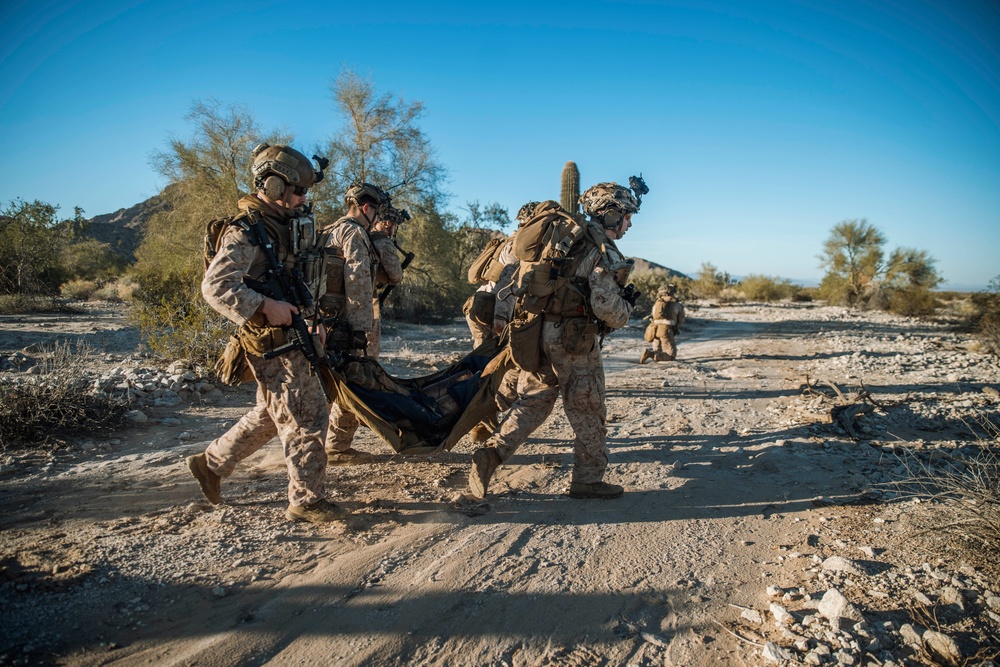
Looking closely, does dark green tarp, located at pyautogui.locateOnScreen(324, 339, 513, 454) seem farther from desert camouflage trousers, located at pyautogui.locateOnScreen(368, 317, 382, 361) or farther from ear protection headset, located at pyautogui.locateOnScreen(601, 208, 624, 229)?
ear protection headset, located at pyautogui.locateOnScreen(601, 208, 624, 229)

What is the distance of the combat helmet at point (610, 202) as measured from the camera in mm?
3809

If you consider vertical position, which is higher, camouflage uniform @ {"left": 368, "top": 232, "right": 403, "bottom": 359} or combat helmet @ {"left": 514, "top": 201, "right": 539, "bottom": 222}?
combat helmet @ {"left": 514, "top": 201, "right": 539, "bottom": 222}

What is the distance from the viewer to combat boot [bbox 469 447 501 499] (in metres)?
3.64

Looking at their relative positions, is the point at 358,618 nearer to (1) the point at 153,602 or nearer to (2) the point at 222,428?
(1) the point at 153,602

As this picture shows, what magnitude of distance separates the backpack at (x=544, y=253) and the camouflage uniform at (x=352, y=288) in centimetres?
133

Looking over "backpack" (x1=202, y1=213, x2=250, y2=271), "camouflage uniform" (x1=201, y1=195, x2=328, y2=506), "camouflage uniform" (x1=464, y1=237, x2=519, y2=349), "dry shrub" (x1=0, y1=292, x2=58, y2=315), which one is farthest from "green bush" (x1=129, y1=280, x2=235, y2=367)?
"dry shrub" (x1=0, y1=292, x2=58, y2=315)

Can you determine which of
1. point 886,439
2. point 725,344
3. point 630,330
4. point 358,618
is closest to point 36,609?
point 358,618

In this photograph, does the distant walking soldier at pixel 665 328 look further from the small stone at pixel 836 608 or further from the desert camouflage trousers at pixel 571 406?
the small stone at pixel 836 608

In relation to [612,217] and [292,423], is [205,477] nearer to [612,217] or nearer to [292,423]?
[292,423]

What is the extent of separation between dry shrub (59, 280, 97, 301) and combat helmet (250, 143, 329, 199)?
16.5 m

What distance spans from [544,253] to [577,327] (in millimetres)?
560

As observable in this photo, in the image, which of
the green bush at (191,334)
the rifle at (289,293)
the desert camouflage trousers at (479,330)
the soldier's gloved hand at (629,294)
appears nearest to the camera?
the rifle at (289,293)

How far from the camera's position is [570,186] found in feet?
34.1

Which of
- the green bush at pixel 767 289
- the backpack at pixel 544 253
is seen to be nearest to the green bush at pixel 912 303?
the green bush at pixel 767 289
